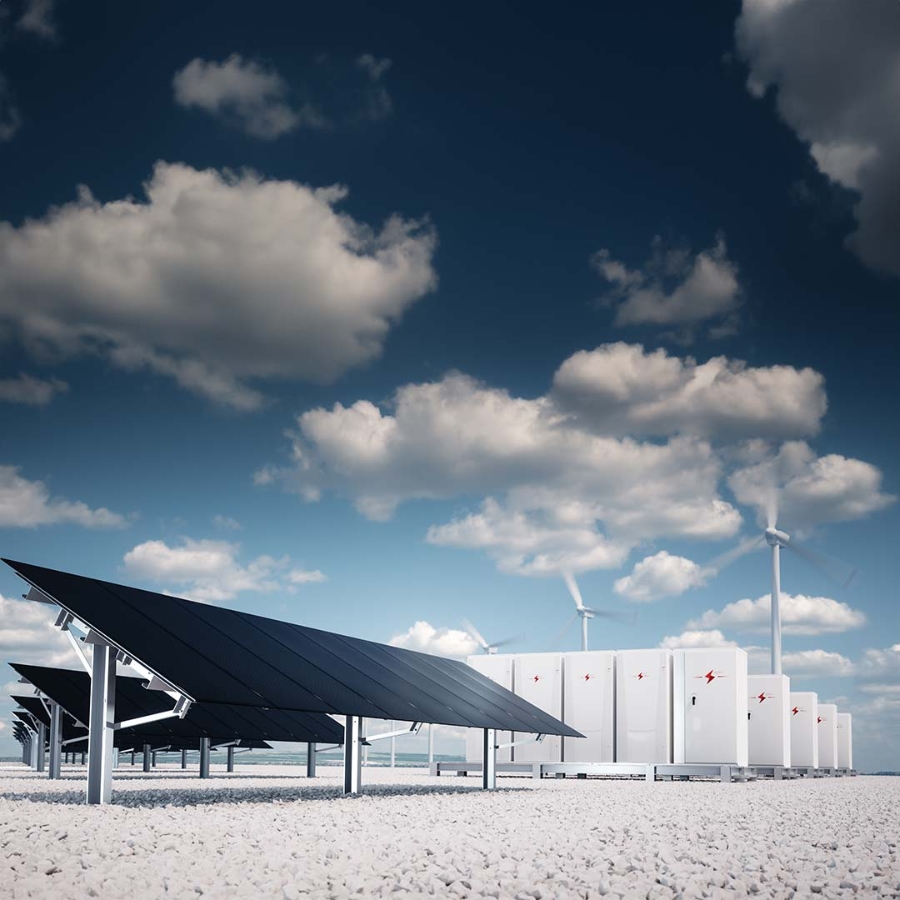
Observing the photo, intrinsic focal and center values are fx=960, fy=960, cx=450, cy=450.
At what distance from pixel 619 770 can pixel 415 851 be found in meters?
27.9

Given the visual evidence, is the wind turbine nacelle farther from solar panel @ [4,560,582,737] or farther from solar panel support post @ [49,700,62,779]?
solar panel support post @ [49,700,62,779]

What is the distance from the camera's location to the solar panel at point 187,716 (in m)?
23.1

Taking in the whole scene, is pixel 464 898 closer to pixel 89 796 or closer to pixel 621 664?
pixel 89 796

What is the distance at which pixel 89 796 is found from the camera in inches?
551

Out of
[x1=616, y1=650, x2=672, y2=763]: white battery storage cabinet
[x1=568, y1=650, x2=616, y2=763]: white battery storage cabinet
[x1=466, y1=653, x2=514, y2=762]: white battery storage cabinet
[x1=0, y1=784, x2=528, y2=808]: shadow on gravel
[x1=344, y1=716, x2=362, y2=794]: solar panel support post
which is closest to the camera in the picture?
[x1=0, y1=784, x2=528, y2=808]: shadow on gravel

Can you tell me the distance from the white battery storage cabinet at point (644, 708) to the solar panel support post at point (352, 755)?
21.7m

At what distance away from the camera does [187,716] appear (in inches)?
906

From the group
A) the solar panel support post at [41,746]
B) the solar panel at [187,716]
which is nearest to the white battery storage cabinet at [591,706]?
the solar panel at [187,716]

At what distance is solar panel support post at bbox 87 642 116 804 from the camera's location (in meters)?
13.9

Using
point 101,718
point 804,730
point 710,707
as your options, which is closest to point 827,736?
point 804,730

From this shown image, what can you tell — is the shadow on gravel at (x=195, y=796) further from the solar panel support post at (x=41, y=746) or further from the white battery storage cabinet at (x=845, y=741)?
the white battery storage cabinet at (x=845, y=741)

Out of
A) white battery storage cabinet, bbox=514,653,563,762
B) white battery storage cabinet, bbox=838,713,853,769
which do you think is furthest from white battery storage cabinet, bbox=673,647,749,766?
white battery storage cabinet, bbox=838,713,853,769

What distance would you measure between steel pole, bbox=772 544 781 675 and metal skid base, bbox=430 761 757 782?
381 inches

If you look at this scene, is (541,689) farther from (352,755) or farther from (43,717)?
(352,755)
